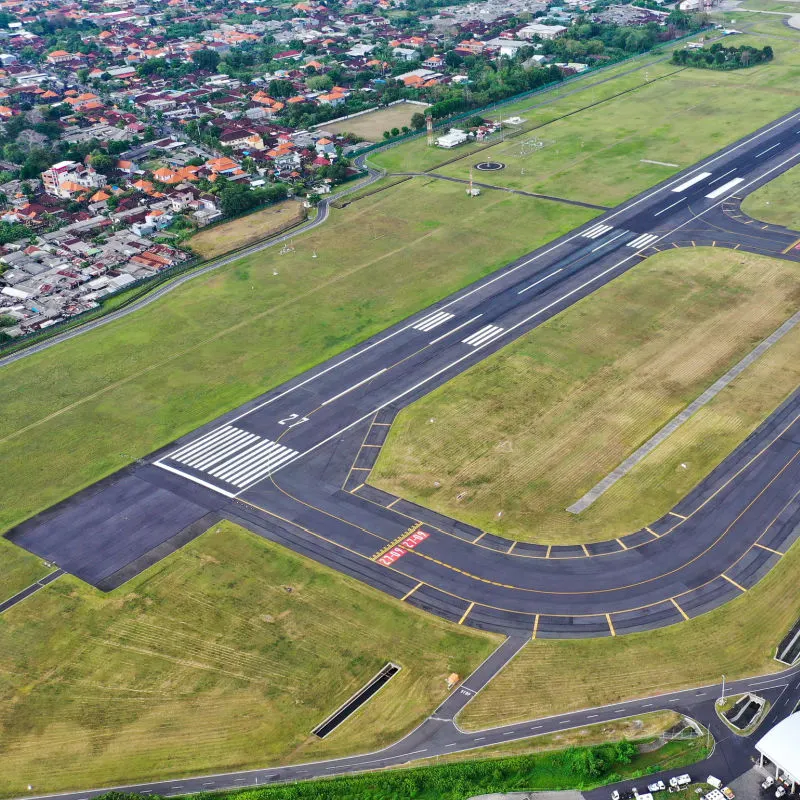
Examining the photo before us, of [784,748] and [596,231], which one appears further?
[596,231]

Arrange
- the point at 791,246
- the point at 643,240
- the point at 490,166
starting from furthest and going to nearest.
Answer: the point at 490,166, the point at 643,240, the point at 791,246

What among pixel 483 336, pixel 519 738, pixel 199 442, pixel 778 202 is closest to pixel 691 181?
pixel 778 202

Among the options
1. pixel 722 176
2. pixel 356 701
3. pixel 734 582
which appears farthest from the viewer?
pixel 722 176

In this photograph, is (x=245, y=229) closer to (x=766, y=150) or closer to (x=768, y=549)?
(x=768, y=549)

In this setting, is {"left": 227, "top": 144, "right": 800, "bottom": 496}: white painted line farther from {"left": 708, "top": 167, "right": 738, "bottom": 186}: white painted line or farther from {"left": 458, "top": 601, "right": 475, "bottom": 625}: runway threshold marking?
{"left": 458, "top": 601, "right": 475, "bottom": 625}: runway threshold marking

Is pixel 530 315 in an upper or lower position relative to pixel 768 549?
upper

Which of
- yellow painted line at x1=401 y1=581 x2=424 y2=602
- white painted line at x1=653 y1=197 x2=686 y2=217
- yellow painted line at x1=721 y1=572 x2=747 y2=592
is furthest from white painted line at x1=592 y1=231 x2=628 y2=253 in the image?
yellow painted line at x1=401 y1=581 x2=424 y2=602

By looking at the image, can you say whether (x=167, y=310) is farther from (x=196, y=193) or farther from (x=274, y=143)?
(x=274, y=143)

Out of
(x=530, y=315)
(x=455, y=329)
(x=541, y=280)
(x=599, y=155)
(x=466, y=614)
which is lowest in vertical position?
(x=466, y=614)
